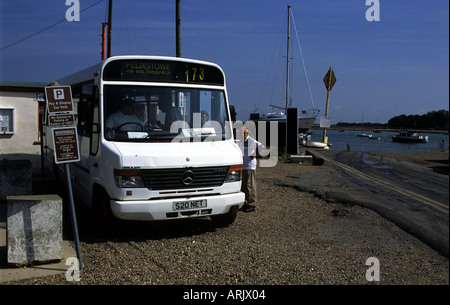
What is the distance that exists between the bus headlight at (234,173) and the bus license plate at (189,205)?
620 mm

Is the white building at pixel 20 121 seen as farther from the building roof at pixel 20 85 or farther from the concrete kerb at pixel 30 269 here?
the concrete kerb at pixel 30 269

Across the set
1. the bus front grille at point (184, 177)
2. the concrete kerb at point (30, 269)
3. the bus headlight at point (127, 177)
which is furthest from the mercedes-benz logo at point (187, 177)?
the concrete kerb at point (30, 269)

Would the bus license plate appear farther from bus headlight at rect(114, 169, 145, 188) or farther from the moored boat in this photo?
the moored boat

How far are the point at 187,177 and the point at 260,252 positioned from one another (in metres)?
1.66

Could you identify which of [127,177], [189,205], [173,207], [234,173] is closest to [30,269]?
[127,177]

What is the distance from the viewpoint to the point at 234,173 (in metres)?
7.58

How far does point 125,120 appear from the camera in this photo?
7.26m

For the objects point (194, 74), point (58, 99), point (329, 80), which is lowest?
point (58, 99)

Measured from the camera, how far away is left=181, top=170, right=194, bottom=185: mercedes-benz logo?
6988mm

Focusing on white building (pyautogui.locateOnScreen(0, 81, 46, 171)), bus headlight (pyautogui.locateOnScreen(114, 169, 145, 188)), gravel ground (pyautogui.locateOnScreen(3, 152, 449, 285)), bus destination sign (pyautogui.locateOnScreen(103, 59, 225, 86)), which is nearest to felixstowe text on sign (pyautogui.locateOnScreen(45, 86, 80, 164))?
bus headlight (pyautogui.locateOnScreen(114, 169, 145, 188))

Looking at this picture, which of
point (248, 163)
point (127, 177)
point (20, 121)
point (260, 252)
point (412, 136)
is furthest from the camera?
point (20, 121)

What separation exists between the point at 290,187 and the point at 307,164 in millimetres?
7698

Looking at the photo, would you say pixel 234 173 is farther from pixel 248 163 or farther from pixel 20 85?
→ pixel 20 85

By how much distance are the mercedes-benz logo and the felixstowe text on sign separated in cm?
179
